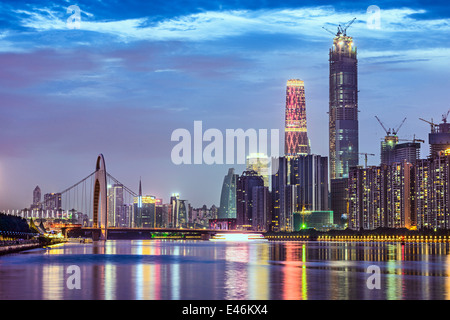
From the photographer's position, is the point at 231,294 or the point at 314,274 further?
the point at 314,274

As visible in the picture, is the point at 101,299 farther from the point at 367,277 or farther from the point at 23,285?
the point at 367,277

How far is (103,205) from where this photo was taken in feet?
648

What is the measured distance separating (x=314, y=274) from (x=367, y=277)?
5404 mm

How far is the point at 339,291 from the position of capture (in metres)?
50.5
